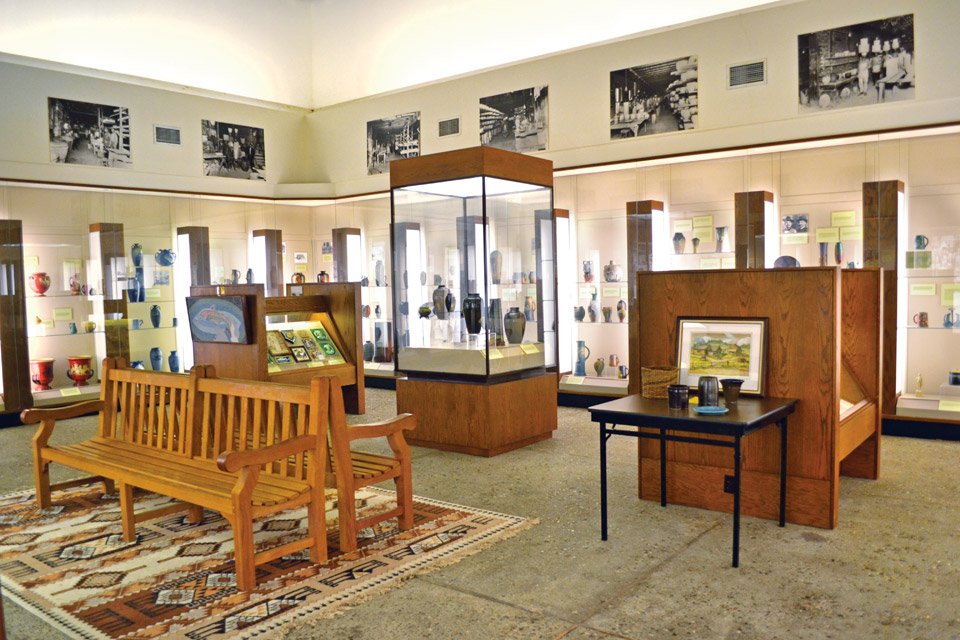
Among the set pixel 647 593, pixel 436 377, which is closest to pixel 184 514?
pixel 436 377

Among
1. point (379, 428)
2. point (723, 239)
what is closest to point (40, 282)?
point (379, 428)

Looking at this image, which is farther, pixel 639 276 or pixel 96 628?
pixel 639 276

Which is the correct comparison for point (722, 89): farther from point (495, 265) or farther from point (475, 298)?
point (475, 298)

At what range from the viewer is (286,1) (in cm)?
1116

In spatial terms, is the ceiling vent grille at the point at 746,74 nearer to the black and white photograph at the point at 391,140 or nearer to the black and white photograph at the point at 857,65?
the black and white photograph at the point at 857,65

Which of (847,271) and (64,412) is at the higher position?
(847,271)

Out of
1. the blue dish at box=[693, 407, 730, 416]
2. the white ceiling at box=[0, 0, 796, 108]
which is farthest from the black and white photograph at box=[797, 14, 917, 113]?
the blue dish at box=[693, 407, 730, 416]

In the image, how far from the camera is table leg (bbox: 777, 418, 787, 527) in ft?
13.4

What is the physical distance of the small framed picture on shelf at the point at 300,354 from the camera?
316 inches

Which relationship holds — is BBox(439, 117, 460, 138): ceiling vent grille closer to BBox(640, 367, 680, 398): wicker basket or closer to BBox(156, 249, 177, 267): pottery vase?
BBox(156, 249, 177, 267): pottery vase

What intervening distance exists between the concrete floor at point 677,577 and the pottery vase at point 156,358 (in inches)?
215

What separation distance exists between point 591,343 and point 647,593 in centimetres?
527

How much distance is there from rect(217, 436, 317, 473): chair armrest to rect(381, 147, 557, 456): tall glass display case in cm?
255

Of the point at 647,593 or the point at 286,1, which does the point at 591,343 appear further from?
the point at 286,1
